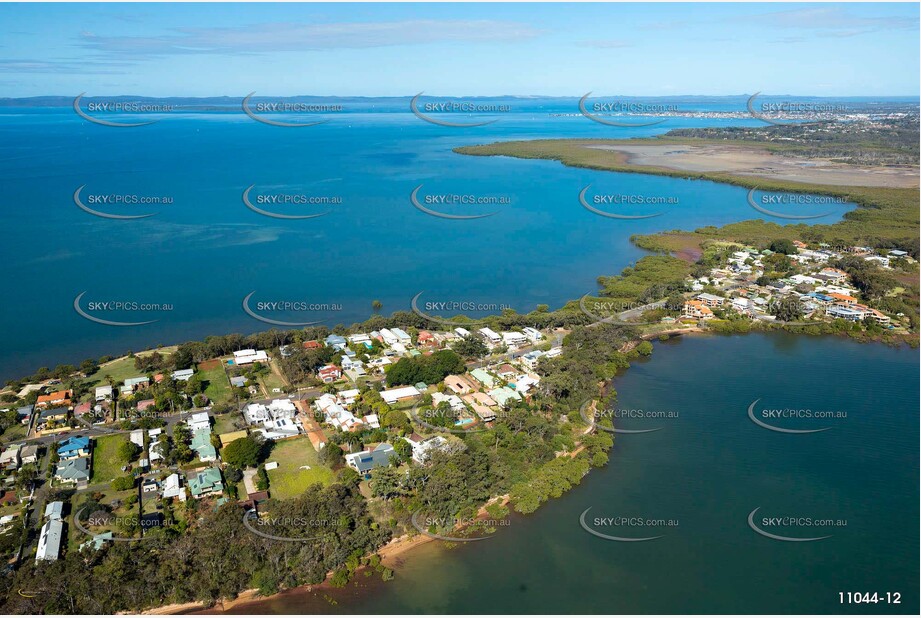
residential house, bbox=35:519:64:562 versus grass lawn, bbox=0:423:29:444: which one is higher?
grass lawn, bbox=0:423:29:444

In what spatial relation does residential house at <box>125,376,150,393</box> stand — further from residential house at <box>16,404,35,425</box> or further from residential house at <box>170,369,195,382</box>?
residential house at <box>16,404,35,425</box>

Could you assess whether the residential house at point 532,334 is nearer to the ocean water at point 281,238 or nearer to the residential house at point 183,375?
the ocean water at point 281,238

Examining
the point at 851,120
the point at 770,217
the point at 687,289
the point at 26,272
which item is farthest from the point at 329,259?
the point at 851,120

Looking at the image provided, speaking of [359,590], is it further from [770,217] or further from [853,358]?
[770,217]

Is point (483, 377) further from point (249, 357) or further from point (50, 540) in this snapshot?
point (50, 540)

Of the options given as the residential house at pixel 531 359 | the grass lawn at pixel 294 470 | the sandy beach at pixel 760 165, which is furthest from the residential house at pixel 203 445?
the sandy beach at pixel 760 165

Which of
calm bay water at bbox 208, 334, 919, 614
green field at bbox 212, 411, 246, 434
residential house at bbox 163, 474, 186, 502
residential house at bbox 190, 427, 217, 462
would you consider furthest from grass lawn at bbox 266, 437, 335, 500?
calm bay water at bbox 208, 334, 919, 614
